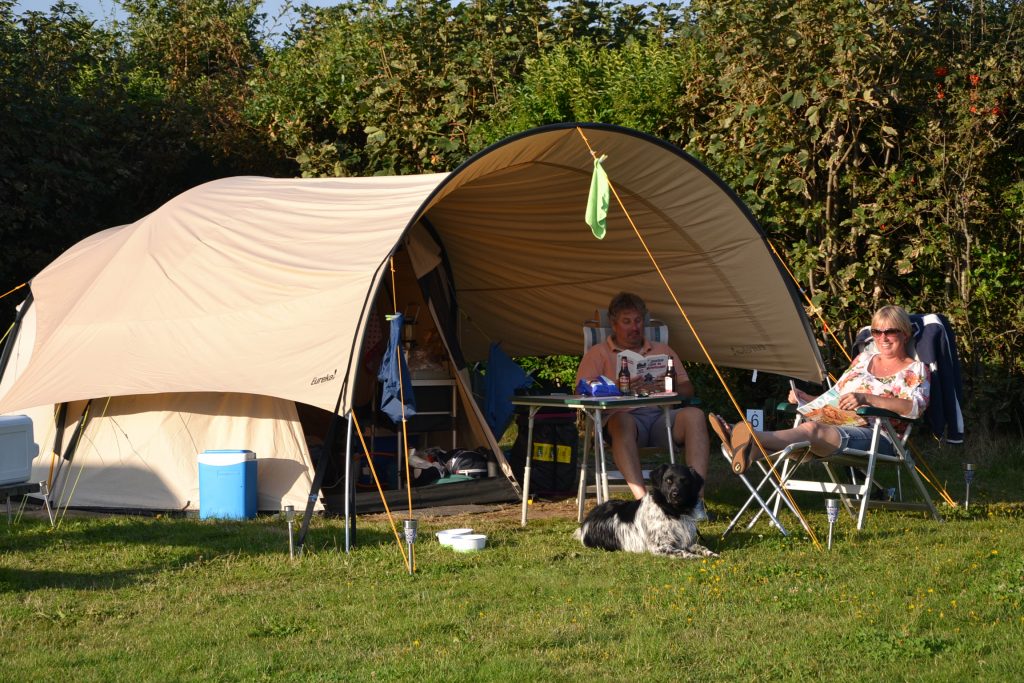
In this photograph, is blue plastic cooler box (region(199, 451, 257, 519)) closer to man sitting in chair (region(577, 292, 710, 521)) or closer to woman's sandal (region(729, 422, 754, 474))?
man sitting in chair (region(577, 292, 710, 521))

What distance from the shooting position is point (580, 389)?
18.8 feet

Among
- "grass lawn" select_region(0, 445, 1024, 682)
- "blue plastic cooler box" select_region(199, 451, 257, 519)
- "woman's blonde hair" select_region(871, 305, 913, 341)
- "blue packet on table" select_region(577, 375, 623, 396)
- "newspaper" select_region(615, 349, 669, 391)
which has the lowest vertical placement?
"grass lawn" select_region(0, 445, 1024, 682)

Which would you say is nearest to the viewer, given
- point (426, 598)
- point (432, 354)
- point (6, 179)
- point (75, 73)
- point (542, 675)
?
point (542, 675)

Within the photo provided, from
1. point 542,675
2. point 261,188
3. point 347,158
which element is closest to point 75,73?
point 347,158

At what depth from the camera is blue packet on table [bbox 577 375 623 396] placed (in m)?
5.64

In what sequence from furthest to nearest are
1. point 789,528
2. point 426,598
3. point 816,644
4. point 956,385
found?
point 956,385 → point 789,528 → point 426,598 → point 816,644

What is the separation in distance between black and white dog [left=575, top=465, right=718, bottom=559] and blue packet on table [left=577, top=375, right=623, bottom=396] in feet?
2.94

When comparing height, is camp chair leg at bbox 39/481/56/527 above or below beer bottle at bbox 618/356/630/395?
below

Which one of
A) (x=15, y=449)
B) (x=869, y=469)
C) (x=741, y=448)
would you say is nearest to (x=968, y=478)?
(x=869, y=469)

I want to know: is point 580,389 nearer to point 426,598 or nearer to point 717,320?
point 717,320

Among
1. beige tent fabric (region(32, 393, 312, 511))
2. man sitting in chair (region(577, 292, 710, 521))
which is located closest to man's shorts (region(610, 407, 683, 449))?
man sitting in chair (region(577, 292, 710, 521))

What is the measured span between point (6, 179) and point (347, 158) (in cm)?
247

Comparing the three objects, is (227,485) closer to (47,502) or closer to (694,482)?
(47,502)

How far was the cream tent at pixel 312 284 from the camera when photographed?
5.43m
